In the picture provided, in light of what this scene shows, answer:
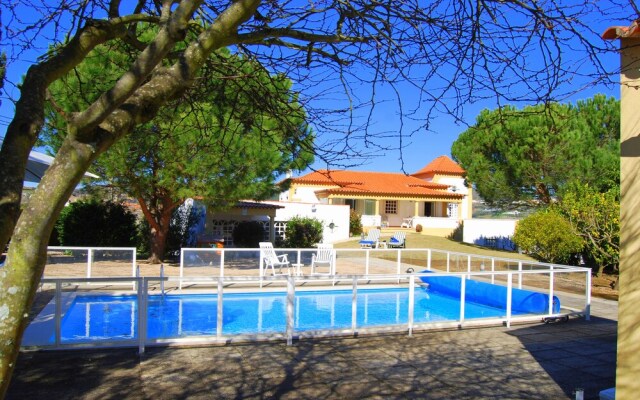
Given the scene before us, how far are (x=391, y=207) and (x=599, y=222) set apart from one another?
2537 cm

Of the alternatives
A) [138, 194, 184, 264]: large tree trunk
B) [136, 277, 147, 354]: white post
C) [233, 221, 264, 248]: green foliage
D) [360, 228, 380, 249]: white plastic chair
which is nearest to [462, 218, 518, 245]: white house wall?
[360, 228, 380, 249]: white plastic chair

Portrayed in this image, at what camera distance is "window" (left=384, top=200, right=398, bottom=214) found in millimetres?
41931

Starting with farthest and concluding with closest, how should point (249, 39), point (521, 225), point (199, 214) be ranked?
point (199, 214) → point (521, 225) → point (249, 39)

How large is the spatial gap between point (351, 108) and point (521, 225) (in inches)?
695

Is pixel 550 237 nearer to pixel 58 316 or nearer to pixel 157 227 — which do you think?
pixel 157 227

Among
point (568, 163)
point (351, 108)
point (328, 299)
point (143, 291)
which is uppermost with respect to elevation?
point (568, 163)

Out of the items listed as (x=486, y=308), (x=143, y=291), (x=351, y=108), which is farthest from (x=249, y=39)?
(x=486, y=308)

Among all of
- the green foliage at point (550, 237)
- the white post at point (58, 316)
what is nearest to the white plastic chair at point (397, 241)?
the green foliage at point (550, 237)

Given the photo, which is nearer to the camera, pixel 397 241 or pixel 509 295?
pixel 509 295

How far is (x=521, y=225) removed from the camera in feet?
67.7

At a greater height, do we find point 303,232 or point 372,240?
point 303,232

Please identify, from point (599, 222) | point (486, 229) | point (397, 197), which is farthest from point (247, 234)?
point (397, 197)

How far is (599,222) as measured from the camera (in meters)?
17.0

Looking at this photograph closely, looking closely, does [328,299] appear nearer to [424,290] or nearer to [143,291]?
[424,290]
